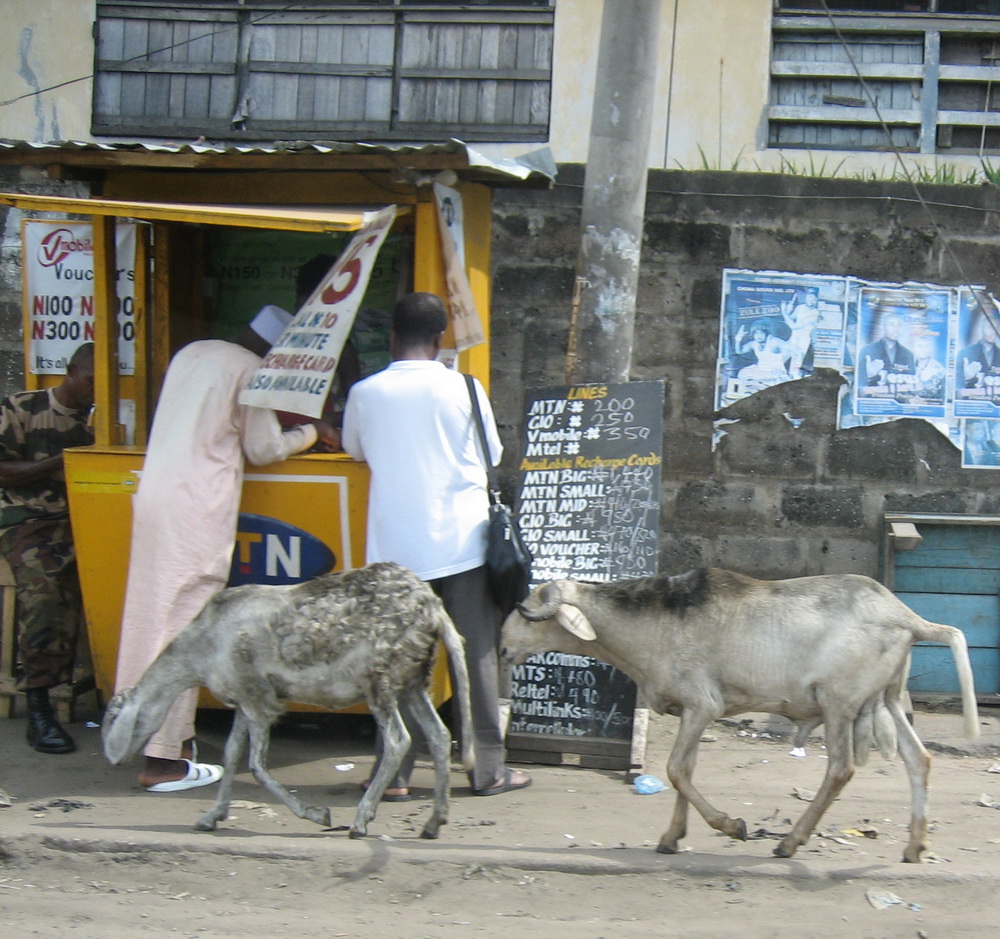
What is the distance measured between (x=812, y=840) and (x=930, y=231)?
12.5ft

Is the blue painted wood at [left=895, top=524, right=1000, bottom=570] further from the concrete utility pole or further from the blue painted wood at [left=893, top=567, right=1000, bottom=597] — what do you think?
the concrete utility pole

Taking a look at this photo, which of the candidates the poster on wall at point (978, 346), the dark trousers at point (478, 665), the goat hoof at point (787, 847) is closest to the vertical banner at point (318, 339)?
the dark trousers at point (478, 665)

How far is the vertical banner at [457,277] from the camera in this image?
216 inches

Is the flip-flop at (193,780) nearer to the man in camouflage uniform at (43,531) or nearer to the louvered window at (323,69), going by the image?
the man in camouflage uniform at (43,531)

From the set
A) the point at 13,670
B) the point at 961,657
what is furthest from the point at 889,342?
the point at 13,670

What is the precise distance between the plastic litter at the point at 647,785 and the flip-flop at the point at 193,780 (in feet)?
5.89

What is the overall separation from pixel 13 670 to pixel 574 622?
323 centimetres

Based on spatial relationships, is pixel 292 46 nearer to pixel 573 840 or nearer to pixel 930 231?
pixel 930 231

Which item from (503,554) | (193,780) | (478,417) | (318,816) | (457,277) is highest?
(457,277)

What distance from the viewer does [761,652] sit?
4.37 meters

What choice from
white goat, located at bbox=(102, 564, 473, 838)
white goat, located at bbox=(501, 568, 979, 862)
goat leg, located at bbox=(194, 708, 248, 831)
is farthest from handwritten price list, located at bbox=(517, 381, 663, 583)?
goat leg, located at bbox=(194, 708, 248, 831)

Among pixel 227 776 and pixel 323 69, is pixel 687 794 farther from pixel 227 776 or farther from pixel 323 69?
pixel 323 69

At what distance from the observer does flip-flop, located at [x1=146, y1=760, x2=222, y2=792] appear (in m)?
5.07

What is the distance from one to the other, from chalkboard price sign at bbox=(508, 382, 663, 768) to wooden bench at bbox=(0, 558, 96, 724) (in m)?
2.23
